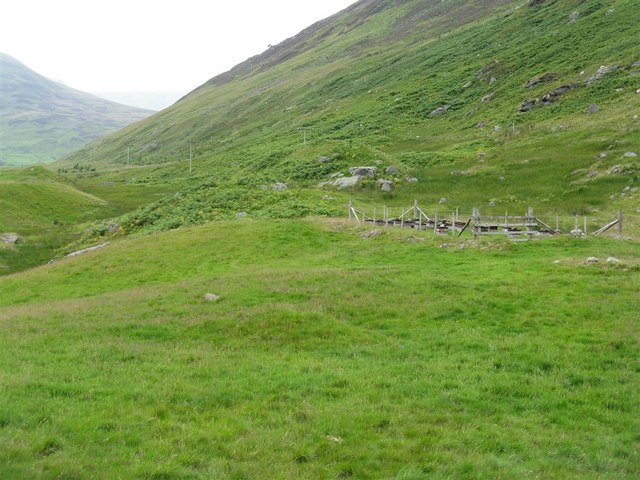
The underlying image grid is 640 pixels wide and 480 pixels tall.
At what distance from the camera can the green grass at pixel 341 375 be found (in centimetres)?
1061

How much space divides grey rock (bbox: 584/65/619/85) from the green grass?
65.5 meters

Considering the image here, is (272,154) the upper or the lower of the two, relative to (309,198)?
upper

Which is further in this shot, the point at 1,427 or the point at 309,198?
the point at 309,198

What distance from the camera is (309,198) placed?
60719 millimetres

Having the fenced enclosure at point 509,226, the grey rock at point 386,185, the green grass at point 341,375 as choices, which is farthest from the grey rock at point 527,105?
the green grass at point 341,375

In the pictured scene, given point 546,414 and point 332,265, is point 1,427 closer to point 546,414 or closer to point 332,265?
point 546,414

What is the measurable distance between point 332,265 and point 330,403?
2115 centimetres

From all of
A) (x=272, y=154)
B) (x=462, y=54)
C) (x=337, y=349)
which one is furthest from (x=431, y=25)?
(x=337, y=349)

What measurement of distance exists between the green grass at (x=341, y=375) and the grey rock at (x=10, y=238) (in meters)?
39.7

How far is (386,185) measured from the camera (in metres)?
67.4

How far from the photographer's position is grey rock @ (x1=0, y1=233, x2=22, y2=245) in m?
65.0

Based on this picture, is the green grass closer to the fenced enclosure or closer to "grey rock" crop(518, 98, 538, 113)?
the fenced enclosure

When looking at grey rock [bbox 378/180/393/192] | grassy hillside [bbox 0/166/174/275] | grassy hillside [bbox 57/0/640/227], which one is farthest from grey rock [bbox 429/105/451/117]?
grassy hillside [bbox 0/166/174/275]

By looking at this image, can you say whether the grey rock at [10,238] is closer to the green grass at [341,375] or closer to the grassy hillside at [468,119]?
the grassy hillside at [468,119]
